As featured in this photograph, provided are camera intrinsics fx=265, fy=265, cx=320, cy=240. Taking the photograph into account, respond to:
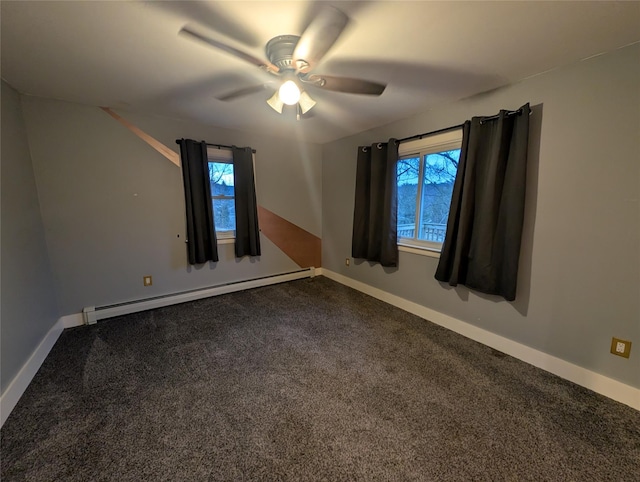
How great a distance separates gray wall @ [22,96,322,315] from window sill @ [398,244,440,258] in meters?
2.19

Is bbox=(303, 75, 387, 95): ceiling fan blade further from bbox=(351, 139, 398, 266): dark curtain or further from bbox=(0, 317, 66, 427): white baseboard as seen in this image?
bbox=(0, 317, 66, 427): white baseboard

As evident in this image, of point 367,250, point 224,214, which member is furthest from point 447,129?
point 224,214

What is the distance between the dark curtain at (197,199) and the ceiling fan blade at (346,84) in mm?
1836

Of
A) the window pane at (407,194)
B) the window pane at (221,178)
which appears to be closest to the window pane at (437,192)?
the window pane at (407,194)

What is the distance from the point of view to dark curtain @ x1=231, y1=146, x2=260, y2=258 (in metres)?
3.35

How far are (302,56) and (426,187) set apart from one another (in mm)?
1934

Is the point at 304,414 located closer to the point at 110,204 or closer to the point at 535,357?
the point at 535,357

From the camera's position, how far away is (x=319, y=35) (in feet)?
3.98

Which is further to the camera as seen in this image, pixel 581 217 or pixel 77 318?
pixel 77 318

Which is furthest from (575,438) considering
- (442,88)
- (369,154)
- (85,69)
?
(85,69)

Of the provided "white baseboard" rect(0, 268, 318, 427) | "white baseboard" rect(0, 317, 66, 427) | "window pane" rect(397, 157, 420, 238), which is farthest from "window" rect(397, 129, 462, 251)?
"white baseboard" rect(0, 317, 66, 427)

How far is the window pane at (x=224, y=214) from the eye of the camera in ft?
11.1

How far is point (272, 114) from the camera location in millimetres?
2754

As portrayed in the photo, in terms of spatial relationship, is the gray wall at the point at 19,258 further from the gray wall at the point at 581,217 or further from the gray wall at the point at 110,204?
the gray wall at the point at 581,217
